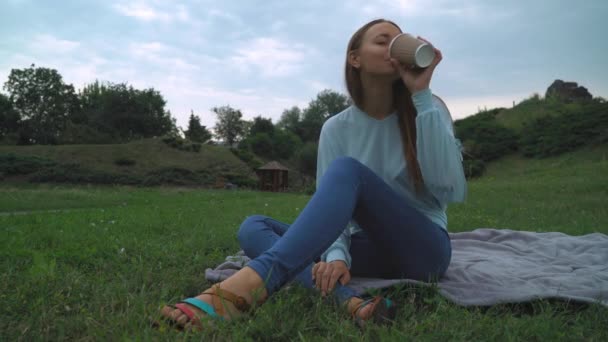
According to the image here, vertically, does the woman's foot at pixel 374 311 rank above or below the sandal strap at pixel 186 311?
below

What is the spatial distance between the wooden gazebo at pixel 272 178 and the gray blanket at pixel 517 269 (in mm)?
17912

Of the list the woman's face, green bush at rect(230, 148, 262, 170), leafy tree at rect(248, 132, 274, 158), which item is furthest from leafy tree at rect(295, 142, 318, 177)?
the woman's face

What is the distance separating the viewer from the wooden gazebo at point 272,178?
21.6m

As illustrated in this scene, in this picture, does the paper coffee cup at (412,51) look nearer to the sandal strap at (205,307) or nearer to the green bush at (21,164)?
the sandal strap at (205,307)

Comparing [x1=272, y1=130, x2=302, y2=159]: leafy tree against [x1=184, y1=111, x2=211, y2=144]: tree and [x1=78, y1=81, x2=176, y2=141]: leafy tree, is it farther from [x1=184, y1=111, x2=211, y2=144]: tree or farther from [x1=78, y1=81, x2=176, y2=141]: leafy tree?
[x1=78, y1=81, x2=176, y2=141]: leafy tree

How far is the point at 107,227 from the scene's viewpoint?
15.5 feet

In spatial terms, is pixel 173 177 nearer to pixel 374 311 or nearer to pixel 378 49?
pixel 378 49

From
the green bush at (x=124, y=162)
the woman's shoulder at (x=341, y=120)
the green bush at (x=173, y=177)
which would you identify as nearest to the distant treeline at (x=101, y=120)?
the green bush at (x=173, y=177)

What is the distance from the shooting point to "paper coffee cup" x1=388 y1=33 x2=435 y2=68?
6.08ft

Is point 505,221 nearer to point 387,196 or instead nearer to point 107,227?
point 387,196

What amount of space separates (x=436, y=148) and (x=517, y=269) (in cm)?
132

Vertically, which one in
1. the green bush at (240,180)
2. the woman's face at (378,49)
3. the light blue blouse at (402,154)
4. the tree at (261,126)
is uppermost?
the tree at (261,126)

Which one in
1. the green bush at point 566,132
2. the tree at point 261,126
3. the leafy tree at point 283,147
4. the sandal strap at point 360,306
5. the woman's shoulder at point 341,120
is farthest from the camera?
the tree at point 261,126

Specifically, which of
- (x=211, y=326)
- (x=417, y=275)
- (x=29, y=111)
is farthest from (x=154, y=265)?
(x=29, y=111)
